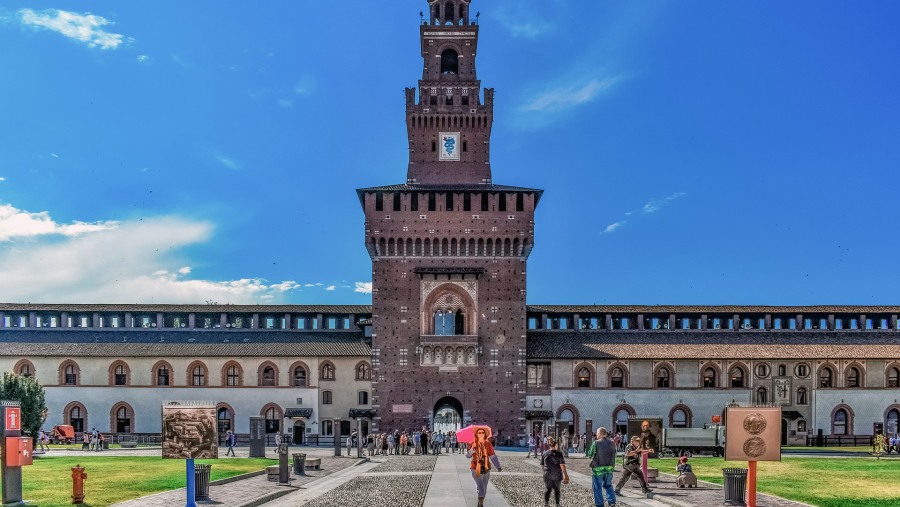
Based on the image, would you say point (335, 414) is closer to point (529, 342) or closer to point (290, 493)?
point (529, 342)

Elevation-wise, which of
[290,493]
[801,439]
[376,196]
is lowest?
[801,439]

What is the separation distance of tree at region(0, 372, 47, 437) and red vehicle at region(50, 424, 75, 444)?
8199mm

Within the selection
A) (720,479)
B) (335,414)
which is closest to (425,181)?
(335,414)

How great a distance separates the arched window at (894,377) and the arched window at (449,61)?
40862mm

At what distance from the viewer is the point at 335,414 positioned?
64312 millimetres

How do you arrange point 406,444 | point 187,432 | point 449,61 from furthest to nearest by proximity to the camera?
point 449,61, point 406,444, point 187,432

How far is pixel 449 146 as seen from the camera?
67250mm

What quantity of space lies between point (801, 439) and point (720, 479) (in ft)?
113

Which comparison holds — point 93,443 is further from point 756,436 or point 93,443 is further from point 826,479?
point 756,436

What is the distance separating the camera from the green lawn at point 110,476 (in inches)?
978

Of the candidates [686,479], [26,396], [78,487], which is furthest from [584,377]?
[78,487]

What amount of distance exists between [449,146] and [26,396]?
3455 centimetres

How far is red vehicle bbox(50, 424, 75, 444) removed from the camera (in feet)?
192

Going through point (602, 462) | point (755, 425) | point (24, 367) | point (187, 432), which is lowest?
point (24, 367)
